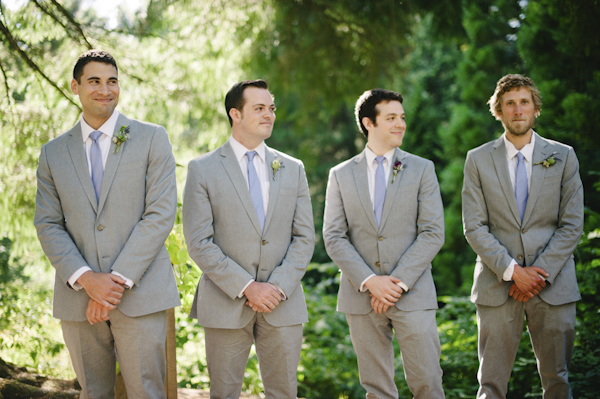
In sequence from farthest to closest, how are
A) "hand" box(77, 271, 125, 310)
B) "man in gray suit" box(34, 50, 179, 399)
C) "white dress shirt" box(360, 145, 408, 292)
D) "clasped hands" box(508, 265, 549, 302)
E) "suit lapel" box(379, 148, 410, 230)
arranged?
"white dress shirt" box(360, 145, 408, 292) < "suit lapel" box(379, 148, 410, 230) < "clasped hands" box(508, 265, 549, 302) < "man in gray suit" box(34, 50, 179, 399) < "hand" box(77, 271, 125, 310)

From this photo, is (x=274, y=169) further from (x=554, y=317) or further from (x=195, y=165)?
(x=554, y=317)

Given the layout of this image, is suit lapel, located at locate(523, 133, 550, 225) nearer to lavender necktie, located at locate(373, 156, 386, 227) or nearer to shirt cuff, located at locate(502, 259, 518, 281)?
shirt cuff, located at locate(502, 259, 518, 281)

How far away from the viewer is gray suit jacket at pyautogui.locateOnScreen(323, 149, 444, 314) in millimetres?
3240

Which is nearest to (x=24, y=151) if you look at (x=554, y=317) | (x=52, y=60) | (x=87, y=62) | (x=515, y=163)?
(x=52, y=60)

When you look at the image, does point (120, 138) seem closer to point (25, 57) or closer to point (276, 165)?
point (276, 165)

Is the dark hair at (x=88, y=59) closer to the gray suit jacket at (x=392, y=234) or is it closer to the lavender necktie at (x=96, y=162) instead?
the lavender necktie at (x=96, y=162)

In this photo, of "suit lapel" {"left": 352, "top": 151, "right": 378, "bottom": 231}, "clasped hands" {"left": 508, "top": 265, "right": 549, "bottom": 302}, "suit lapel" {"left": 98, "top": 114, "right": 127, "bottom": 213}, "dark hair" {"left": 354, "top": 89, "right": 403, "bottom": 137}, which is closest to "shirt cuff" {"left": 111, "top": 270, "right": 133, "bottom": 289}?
"suit lapel" {"left": 98, "top": 114, "right": 127, "bottom": 213}

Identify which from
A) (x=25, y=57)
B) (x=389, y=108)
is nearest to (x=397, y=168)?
(x=389, y=108)

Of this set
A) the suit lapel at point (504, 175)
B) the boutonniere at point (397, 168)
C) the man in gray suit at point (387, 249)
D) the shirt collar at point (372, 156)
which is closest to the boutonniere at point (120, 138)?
the man in gray suit at point (387, 249)

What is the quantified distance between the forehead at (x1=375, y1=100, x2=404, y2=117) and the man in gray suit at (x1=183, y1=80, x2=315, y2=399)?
662mm

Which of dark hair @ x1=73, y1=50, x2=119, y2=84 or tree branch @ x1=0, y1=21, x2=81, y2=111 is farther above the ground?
tree branch @ x1=0, y1=21, x2=81, y2=111

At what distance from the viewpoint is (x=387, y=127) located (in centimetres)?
338

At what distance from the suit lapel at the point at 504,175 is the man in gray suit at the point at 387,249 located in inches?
16.0

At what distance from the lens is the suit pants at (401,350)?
10.5 ft
